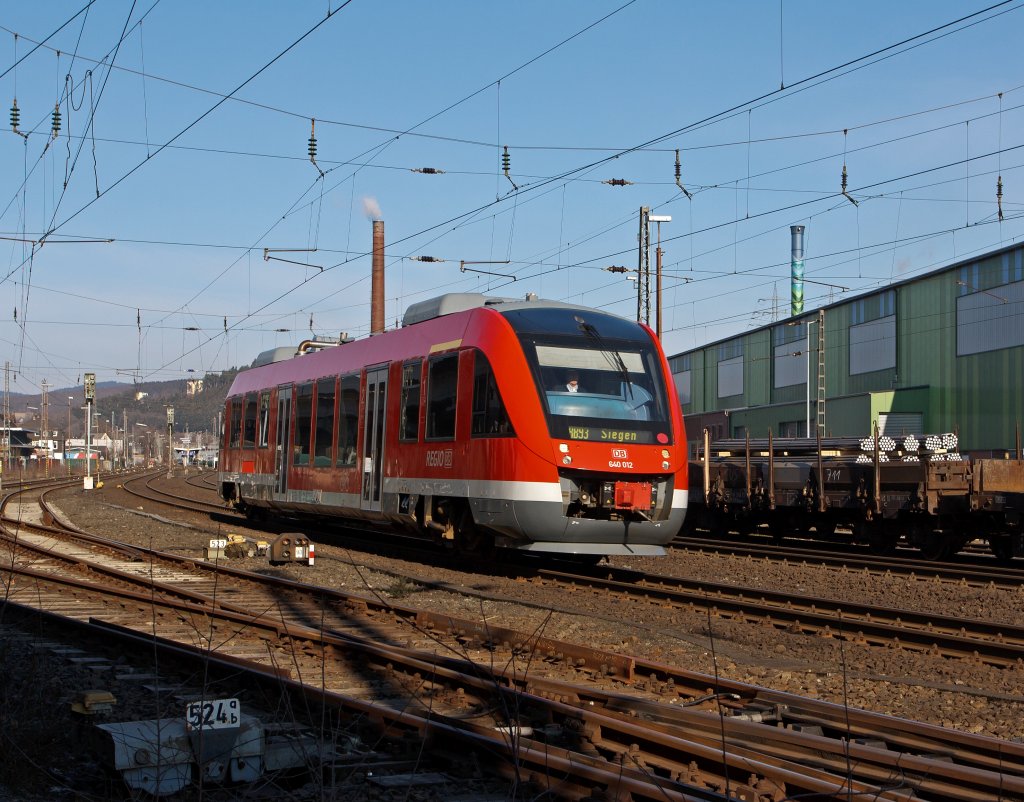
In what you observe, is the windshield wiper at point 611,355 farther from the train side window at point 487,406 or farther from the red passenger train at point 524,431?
the train side window at point 487,406

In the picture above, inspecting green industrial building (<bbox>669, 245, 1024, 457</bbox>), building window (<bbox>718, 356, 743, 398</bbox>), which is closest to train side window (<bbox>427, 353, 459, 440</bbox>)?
green industrial building (<bbox>669, 245, 1024, 457</bbox>)

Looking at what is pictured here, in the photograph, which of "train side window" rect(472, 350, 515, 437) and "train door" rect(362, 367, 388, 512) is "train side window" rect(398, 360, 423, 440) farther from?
"train side window" rect(472, 350, 515, 437)

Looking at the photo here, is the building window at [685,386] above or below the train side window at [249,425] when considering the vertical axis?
above

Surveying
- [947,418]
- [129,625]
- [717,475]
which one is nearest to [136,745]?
[129,625]

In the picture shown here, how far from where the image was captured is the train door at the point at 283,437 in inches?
840

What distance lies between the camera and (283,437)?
21.7 m

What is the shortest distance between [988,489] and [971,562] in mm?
1825

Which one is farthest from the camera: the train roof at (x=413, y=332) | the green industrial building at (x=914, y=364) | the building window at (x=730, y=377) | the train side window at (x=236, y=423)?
the building window at (x=730, y=377)

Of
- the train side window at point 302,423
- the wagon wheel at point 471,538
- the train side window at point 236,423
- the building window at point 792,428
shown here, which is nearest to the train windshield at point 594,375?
the wagon wheel at point 471,538

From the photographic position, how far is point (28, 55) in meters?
18.9

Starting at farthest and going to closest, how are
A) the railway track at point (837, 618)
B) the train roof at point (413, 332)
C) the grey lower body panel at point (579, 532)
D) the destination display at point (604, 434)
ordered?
the train roof at point (413, 332), the destination display at point (604, 434), the grey lower body panel at point (579, 532), the railway track at point (837, 618)

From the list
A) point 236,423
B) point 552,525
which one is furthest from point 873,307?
point 552,525

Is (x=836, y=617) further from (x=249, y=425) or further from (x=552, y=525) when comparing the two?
(x=249, y=425)

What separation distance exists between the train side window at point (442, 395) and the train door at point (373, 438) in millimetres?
1672
